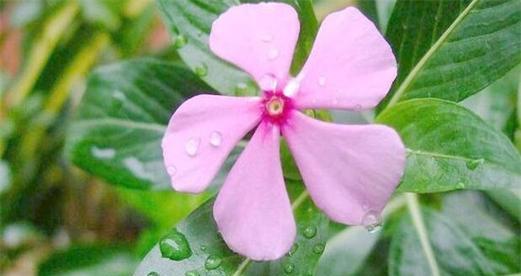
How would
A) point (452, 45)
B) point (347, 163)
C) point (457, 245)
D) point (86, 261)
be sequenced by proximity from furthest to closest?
point (86, 261) → point (457, 245) → point (452, 45) → point (347, 163)

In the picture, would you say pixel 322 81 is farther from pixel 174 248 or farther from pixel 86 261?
pixel 86 261

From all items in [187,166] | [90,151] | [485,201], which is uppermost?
[187,166]

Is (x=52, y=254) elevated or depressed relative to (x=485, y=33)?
depressed

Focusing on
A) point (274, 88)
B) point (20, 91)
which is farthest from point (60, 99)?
point (274, 88)

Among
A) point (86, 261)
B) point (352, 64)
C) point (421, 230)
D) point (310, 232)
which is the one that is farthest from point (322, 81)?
point (86, 261)

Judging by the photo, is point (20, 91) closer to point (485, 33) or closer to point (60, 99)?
point (60, 99)

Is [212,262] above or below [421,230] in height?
above

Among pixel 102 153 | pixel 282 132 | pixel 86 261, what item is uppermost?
pixel 282 132
